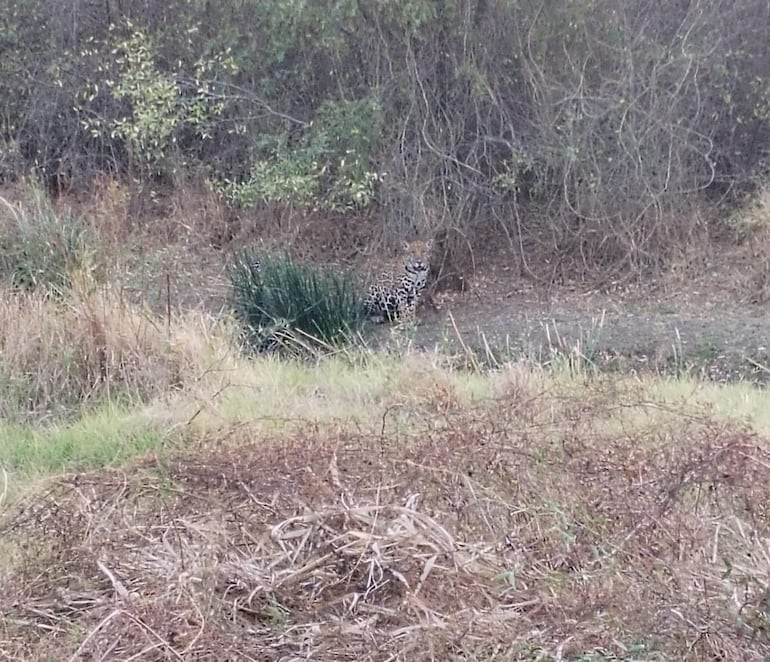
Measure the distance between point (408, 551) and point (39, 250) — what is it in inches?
224

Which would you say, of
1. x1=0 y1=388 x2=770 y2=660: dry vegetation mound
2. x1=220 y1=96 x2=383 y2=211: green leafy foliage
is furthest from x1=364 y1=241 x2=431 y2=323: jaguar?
x1=0 y1=388 x2=770 y2=660: dry vegetation mound

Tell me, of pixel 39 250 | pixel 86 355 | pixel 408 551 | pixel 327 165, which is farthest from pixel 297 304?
pixel 408 551

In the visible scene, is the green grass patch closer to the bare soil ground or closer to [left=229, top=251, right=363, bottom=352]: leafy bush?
the bare soil ground

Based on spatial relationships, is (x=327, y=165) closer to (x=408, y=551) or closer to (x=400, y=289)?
(x=400, y=289)

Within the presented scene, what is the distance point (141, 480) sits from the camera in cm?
434

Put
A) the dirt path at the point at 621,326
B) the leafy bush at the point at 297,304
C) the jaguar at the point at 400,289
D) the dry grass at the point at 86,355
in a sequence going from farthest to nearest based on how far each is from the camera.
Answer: the jaguar at the point at 400,289 → the leafy bush at the point at 297,304 → the dirt path at the point at 621,326 → the dry grass at the point at 86,355

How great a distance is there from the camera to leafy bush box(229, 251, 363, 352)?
847 centimetres

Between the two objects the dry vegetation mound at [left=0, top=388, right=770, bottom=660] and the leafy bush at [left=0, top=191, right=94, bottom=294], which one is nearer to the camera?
the dry vegetation mound at [left=0, top=388, right=770, bottom=660]

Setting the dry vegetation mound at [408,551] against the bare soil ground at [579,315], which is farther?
the bare soil ground at [579,315]

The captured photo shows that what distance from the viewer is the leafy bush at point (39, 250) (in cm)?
780

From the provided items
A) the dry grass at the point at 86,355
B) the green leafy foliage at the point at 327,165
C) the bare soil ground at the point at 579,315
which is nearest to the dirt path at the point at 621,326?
the bare soil ground at the point at 579,315

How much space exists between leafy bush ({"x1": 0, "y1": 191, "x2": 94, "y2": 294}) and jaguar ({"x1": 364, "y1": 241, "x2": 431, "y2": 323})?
2804 millimetres

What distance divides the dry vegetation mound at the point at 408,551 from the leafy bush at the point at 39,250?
3.73 meters

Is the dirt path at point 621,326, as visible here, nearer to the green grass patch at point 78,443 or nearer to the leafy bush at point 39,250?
the green grass patch at point 78,443
